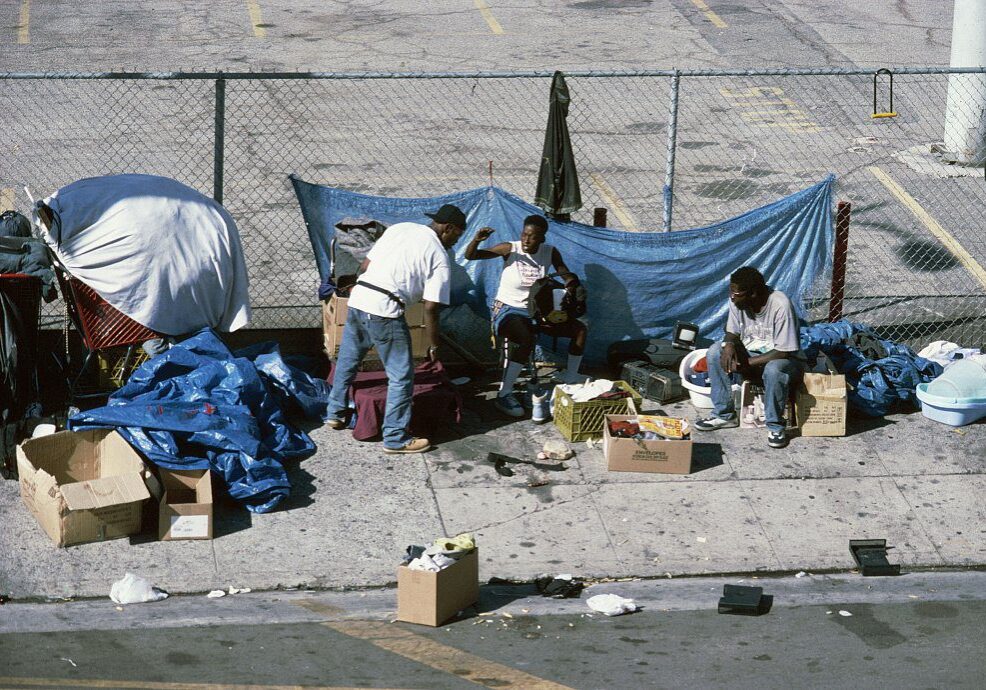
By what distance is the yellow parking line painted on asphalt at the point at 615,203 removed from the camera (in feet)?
43.2

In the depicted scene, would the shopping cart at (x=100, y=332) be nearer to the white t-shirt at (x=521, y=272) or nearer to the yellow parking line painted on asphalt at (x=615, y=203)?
the white t-shirt at (x=521, y=272)

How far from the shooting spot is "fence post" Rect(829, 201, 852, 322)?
1012 cm

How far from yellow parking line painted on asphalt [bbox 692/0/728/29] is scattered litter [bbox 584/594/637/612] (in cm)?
1562

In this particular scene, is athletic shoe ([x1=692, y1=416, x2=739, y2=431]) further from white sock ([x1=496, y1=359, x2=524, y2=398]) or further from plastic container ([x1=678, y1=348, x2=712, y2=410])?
white sock ([x1=496, y1=359, x2=524, y2=398])

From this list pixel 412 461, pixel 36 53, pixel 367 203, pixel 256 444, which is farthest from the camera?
pixel 36 53

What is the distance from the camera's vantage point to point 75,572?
7.25 metres

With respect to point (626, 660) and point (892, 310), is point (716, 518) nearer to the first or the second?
point (626, 660)

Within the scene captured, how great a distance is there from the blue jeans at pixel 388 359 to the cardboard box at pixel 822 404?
A: 8.68 feet

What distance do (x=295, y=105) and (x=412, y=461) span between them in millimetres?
9165

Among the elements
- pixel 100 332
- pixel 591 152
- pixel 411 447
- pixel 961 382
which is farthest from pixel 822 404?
pixel 591 152

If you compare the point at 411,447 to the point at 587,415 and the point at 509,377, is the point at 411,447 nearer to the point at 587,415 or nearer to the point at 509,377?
the point at 509,377

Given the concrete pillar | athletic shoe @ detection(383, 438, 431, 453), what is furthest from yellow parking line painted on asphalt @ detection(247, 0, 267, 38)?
athletic shoe @ detection(383, 438, 431, 453)

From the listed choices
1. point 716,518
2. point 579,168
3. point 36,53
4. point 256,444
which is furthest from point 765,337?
point 36,53

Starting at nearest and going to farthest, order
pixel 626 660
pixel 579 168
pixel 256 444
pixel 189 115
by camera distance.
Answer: pixel 626 660 < pixel 256 444 < pixel 579 168 < pixel 189 115
